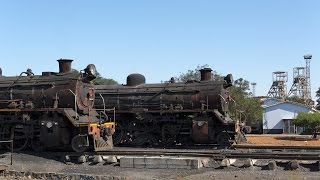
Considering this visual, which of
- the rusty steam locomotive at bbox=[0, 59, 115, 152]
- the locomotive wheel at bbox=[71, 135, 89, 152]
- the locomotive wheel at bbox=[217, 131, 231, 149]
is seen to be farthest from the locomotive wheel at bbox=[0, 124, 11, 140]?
the locomotive wheel at bbox=[217, 131, 231, 149]

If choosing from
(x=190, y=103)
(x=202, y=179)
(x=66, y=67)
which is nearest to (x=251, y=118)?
(x=190, y=103)

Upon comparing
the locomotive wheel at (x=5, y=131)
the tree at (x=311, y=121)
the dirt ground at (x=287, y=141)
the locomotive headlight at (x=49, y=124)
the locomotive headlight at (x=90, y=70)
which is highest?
the locomotive headlight at (x=90, y=70)

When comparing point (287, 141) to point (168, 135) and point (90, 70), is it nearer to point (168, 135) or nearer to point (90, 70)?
point (168, 135)

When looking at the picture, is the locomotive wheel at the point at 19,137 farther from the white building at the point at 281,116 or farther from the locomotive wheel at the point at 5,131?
the white building at the point at 281,116

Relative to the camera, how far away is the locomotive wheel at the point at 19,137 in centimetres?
1856

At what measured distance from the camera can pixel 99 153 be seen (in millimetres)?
17172

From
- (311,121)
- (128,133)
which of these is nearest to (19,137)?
(128,133)

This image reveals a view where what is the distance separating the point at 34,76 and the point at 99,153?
5.48m

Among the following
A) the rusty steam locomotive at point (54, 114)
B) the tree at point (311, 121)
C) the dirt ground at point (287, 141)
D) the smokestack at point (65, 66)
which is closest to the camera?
the rusty steam locomotive at point (54, 114)

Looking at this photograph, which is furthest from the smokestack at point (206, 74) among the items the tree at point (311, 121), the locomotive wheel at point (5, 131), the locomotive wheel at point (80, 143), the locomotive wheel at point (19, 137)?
the tree at point (311, 121)

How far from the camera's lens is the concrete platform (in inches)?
562

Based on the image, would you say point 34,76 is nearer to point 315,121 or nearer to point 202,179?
point 202,179

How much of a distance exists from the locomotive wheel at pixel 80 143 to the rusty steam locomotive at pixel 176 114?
15.1 feet

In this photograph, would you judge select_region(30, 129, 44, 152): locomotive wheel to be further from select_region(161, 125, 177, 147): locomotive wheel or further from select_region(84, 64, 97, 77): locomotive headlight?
select_region(161, 125, 177, 147): locomotive wheel
